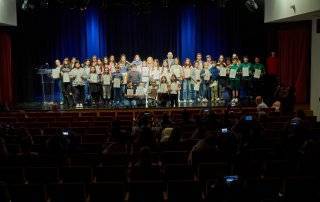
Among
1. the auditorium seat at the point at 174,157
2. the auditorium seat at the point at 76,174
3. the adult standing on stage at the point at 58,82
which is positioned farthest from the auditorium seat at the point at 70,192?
the adult standing on stage at the point at 58,82

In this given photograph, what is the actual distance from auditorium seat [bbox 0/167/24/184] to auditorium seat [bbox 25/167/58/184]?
14 centimetres

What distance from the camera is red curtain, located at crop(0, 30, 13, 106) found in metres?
21.5

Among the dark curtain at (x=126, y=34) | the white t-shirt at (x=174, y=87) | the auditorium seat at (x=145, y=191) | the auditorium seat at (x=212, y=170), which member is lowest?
the auditorium seat at (x=145, y=191)

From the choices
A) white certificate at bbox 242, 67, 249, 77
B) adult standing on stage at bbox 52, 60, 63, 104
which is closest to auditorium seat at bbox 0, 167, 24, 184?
adult standing on stage at bbox 52, 60, 63, 104

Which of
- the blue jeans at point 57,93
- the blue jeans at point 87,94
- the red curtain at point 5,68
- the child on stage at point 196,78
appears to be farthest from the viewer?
the blue jeans at point 57,93

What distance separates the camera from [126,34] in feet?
80.0

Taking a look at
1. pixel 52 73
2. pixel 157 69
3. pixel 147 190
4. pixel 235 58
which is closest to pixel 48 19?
pixel 52 73

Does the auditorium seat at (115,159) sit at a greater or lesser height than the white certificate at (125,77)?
lesser

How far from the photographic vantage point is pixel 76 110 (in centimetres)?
1856

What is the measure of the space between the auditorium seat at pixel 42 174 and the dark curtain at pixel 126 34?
581 inches

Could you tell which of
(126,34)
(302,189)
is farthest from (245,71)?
(302,189)

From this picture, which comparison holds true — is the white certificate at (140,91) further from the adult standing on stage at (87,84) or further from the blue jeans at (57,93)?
the blue jeans at (57,93)

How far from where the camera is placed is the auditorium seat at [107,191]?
7832 mm

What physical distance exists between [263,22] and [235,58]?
2.55m
